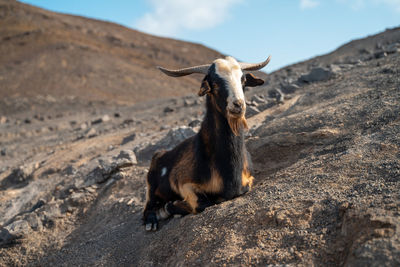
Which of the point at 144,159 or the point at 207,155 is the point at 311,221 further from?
the point at 144,159

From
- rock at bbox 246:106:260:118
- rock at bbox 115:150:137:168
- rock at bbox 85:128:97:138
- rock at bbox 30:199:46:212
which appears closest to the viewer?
rock at bbox 30:199:46:212

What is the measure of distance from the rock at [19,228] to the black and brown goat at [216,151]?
326cm

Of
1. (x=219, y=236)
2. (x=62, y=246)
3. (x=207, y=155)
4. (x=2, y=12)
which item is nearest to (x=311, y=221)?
(x=219, y=236)

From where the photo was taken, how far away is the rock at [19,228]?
7.88 m

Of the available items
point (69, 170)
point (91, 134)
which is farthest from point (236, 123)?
point (91, 134)

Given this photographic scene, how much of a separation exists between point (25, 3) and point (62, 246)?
186 ft

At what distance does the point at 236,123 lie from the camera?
17.7ft

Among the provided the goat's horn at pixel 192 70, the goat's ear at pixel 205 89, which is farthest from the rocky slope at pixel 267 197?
the goat's horn at pixel 192 70

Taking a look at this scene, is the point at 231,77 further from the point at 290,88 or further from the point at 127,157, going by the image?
the point at 290,88

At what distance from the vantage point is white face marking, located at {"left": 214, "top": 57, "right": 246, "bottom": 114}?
198 inches

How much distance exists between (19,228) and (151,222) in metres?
3.41

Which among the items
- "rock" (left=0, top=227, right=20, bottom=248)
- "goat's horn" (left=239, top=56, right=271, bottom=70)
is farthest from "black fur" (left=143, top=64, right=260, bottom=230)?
"rock" (left=0, top=227, right=20, bottom=248)

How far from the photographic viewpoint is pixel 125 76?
38062 millimetres

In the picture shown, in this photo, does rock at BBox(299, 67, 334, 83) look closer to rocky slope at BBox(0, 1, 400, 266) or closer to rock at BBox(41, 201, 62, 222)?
rocky slope at BBox(0, 1, 400, 266)
